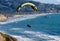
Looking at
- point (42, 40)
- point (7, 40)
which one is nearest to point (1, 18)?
point (42, 40)

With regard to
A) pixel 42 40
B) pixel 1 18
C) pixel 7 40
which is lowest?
pixel 1 18

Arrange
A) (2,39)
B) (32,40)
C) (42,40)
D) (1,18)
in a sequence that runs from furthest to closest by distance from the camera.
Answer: (1,18) → (42,40) → (32,40) → (2,39)

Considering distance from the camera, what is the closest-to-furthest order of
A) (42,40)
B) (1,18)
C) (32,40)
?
(32,40) < (42,40) < (1,18)

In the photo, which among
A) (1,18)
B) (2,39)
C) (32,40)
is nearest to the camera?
(2,39)

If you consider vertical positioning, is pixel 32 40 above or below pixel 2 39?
below

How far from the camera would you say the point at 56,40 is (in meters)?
75.9

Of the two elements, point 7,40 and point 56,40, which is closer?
point 7,40

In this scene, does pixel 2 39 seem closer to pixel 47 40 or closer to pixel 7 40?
pixel 7 40

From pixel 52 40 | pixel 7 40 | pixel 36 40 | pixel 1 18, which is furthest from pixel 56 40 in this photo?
pixel 1 18

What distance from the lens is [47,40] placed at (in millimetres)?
74938

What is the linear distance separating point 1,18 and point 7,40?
377ft

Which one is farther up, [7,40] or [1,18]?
[7,40]

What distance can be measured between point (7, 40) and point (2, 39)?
100cm

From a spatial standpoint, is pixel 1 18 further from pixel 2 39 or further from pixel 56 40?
pixel 2 39
